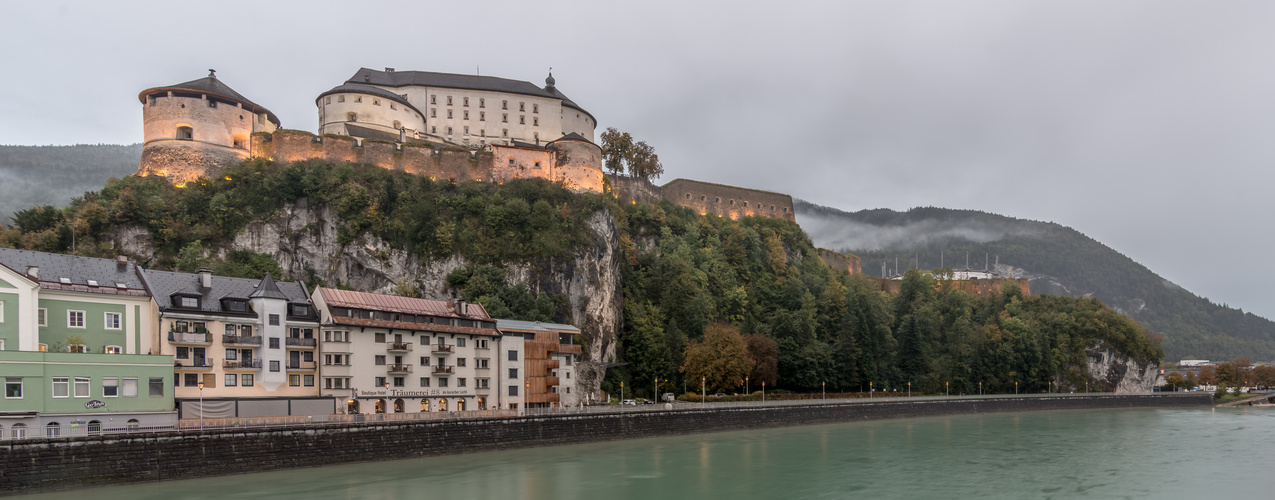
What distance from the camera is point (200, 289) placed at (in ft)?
131

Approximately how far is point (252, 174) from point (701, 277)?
36.9 metres

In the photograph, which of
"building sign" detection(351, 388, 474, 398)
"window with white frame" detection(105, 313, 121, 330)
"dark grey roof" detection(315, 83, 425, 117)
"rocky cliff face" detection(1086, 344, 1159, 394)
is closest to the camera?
"window with white frame" detection(105, 313, 121, 330)

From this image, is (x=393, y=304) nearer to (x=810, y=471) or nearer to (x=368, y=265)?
(x=368, y=265)

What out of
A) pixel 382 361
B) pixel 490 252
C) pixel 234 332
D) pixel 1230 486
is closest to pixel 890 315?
pixel 490 252

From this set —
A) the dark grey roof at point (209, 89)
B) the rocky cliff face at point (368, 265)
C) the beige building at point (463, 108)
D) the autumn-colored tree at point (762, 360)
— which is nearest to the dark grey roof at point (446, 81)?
the beige building at point (463, 108)

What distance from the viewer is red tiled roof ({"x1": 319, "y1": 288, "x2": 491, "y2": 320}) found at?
1686 inches

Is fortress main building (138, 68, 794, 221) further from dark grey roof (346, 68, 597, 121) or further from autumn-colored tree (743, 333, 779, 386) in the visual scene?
autumn-colored tree (743, 333, 779, 386)

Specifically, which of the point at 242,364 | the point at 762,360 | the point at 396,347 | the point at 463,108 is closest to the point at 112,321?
the point at 242,364

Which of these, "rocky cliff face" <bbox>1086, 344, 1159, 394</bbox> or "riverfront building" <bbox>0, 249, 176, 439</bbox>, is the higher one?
"riverfront building" <bbox>0, 249, 176, 439</bbox>

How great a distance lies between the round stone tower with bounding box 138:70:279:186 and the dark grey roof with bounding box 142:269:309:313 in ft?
76.2

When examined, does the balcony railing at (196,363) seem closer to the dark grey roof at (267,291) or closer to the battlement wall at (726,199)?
the dark grey roof at (267,291)

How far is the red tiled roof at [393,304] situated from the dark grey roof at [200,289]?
5.42ft

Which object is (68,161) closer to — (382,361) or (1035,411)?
(382,361)

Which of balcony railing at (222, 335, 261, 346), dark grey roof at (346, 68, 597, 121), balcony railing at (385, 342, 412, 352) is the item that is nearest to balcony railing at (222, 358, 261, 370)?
balcony railing at (222, 335, 261, 346)
